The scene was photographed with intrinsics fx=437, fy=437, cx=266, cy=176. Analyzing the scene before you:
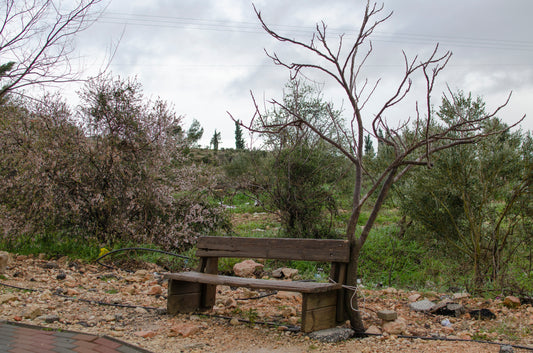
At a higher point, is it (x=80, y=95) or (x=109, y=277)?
(x=80, y=95)

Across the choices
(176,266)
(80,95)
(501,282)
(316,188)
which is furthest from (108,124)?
(501,282)

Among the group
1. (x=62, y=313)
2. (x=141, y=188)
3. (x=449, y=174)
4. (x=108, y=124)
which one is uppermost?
(x=108, y=124)

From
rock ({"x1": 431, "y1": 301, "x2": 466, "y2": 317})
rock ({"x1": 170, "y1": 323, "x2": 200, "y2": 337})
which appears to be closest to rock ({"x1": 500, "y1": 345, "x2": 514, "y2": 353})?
rock ({"x1": 431, "y1": 301, "x2": 466, "y2": 317})

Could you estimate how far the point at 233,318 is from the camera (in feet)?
14.7

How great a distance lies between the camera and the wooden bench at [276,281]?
3928 mm

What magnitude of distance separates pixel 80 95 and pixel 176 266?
158 inches

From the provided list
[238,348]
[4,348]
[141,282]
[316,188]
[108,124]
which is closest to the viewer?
[4,348]

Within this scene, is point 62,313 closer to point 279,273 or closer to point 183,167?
point 279,273

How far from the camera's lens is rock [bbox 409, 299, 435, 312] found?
4.84 metres

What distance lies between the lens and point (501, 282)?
5988mm

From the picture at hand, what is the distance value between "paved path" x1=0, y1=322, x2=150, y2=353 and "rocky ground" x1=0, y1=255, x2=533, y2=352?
0.24 meters

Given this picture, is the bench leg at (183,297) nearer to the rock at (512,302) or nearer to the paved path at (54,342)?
the paved path at (54,342)

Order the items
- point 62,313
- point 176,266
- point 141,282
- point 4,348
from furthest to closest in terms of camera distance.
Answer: point 176,266 → point 141,282 → point 62,313 → point 4,348

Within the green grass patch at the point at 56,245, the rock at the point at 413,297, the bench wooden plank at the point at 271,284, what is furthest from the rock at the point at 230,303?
the green grass patch at the point at 56,245
